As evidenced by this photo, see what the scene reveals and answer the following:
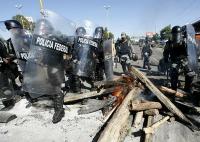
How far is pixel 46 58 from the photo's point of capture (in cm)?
644

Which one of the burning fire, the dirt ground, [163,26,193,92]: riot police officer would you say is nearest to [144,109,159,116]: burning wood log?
the dirt ground

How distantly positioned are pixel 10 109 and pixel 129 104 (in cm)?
317

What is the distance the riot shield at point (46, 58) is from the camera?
6402 millimetres

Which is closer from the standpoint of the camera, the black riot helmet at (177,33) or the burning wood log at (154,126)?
the burning wood log at (154,126)

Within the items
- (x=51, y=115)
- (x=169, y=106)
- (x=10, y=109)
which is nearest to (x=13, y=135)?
(x=51, y=115)

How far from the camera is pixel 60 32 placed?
6688mm

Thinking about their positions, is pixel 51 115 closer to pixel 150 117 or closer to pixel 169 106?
pixel 150 117

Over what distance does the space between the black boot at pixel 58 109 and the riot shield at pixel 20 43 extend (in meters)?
2.24

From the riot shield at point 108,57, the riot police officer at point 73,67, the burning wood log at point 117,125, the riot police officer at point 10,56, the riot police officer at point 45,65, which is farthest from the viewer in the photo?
the riot shield at point 108,57

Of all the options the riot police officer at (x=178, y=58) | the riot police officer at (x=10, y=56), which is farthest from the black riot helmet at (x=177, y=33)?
the riot police officer at (x=10, y=56)

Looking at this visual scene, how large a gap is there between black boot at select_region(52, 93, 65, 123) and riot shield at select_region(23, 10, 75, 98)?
0.75 ft

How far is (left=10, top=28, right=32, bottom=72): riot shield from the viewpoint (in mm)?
7980

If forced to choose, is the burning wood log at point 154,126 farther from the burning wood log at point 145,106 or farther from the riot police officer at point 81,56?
the riot police officer at point 81,56

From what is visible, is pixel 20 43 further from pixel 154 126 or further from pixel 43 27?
pixel 154 126
